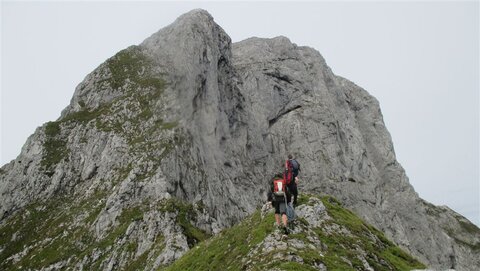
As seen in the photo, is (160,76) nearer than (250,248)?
No

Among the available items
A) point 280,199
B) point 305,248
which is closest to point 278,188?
point 280,199

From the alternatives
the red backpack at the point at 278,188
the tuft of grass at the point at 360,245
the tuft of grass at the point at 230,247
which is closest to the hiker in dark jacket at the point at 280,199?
the red backpack at the point at 278,188

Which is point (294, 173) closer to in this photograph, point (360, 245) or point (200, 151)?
point (360, 245)

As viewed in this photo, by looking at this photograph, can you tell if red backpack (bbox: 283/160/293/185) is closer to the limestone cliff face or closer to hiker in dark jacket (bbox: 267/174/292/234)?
hiker in dark jacket (bbox: 267/174/292/234)

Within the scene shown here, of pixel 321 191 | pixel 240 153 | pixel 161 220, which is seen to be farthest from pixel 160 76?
pixel 321 191

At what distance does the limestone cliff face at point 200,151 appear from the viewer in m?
60.8

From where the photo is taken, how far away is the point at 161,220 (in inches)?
2186

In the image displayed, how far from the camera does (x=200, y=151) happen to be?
Answer: 81.9m

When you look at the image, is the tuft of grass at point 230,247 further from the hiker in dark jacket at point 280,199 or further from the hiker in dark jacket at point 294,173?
the hiker in dark jacket at point 294,173

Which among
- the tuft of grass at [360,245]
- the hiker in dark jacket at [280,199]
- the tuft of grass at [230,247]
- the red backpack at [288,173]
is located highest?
the red backpack at [288,173]

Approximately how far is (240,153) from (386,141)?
66556 millimetres

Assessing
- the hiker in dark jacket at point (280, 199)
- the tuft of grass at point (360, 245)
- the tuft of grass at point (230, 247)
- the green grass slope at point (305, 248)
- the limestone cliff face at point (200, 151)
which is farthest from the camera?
the limestone cliff face at point (200, 151)

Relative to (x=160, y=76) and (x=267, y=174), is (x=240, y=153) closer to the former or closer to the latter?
(x=267, y=174)

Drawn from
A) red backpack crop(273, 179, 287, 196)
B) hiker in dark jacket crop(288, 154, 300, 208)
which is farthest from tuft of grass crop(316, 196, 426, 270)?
red backpack crop(273, 179, 287, 196)
